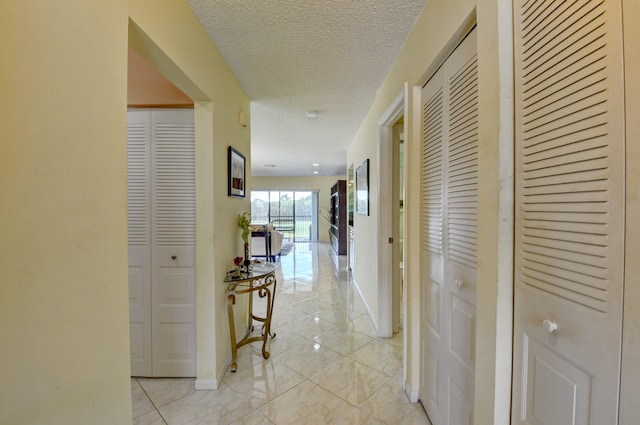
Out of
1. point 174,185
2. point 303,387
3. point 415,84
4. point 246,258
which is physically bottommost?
point 303,387

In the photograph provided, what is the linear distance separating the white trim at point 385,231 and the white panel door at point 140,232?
2.03 metres

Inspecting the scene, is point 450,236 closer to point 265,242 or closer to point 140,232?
point 140,232

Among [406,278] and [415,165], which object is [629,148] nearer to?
[415,165]

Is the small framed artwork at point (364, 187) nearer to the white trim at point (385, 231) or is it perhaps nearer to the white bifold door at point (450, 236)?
the white trim at point (385, 231)

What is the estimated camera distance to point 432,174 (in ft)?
5.09

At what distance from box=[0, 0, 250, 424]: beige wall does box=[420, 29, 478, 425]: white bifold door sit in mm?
1411

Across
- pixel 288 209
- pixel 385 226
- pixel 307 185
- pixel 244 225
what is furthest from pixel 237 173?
pixel 288 209

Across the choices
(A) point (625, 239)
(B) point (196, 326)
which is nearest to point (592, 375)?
(A) point (625, 239)

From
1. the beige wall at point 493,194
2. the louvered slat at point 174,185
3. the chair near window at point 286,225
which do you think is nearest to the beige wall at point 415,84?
the beige wall at point 493,194

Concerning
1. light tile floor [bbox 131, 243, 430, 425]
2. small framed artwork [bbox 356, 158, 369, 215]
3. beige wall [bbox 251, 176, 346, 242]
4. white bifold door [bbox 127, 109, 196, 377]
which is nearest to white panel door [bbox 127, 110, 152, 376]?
white bifold door [bbox 127, 109, 196, 377]

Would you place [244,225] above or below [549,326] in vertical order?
above

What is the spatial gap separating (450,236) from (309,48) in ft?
5.31

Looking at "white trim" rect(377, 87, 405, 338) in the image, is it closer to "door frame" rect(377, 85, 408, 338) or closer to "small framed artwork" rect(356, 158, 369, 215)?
"door frame" rect(377, 85, 408, 338)

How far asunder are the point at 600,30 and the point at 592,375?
0.81 metres
